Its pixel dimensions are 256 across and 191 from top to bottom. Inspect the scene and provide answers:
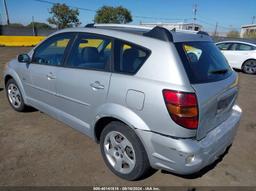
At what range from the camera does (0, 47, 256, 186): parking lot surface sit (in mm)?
2857

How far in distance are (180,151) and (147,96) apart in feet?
1.98

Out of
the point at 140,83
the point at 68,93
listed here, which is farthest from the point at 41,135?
the point at 140,83

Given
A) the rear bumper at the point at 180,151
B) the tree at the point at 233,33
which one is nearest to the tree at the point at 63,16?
the tree at the point at 233,33

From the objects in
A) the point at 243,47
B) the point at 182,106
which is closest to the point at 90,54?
the point at 182,106

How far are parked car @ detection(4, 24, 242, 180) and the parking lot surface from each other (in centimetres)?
34

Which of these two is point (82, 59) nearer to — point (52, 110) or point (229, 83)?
point (52, 110)

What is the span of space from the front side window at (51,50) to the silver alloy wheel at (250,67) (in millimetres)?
9242

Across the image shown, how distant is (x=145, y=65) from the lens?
2449 mm

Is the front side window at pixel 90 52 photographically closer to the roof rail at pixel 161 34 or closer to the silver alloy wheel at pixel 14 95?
the roof rail at pixel 161 34

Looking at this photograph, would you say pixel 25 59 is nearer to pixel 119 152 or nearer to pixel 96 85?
pixel 96 85

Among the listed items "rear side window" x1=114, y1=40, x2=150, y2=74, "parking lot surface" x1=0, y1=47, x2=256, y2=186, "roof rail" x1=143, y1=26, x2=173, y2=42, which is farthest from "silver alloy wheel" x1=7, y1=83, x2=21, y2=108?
"roof rail" x1=143, y1=26, x2=173, y2=42

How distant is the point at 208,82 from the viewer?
2.48 meters

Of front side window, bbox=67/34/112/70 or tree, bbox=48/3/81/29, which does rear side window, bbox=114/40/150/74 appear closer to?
front side window, bbox=67/34/112/70

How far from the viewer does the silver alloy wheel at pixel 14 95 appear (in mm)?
4586
